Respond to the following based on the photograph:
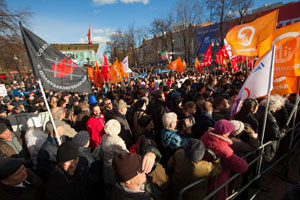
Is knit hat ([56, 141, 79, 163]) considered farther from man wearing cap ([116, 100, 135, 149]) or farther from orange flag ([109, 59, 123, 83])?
orange flag ([109, 59, 123, 83])

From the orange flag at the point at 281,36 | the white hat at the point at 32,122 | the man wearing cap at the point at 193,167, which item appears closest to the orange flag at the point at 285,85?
the orange flag at the point at 281,36

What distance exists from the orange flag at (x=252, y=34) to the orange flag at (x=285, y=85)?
0.87m

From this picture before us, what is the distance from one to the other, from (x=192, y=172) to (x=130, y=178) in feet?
2.84

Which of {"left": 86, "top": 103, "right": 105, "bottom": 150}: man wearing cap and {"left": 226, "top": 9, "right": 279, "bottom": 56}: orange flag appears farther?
{"left": 226, "top": 9, "right": 279, "bottom": 56}: orange flag

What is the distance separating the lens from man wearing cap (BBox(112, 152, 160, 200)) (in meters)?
1.51

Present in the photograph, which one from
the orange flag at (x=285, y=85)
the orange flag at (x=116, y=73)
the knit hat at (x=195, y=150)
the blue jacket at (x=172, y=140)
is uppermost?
the orange flag at (x=116, y=73)

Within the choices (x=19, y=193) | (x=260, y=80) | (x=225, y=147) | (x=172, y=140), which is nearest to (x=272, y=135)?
(x=260, y=80)

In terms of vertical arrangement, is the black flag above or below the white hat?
above

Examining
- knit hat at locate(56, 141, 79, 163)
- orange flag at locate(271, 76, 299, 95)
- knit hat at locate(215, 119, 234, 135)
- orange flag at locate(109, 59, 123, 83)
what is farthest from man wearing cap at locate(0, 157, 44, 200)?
orange flag at locate(109, 59, 123, 83)

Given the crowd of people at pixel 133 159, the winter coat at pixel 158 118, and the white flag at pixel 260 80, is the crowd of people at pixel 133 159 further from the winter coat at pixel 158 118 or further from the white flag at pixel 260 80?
the winter coat at pixel 158 118

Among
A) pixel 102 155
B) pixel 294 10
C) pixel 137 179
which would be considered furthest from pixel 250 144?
pixel 294 10

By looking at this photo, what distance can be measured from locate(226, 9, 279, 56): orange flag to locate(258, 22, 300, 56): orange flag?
0.10 m

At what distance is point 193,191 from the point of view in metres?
2.09

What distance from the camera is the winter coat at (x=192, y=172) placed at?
1.99m
